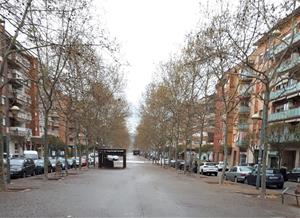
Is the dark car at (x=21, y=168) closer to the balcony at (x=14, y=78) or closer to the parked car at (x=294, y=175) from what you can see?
the balcony at (x=14, y=78)

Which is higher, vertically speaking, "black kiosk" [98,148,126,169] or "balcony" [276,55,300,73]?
"balcony" [276,55,300,73]

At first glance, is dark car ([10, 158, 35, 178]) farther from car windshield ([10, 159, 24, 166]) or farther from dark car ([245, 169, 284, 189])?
dark car ([245, 169, 284, 189])

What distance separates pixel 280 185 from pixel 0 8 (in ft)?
79.1

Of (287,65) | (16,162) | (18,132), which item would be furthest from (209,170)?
(18,132)

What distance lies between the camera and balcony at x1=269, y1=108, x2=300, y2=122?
51.9 m

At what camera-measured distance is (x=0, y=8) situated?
14.7 meters

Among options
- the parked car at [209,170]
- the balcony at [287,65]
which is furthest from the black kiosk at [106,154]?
the balcony at [287,65]

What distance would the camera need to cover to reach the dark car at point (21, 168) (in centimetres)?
3375

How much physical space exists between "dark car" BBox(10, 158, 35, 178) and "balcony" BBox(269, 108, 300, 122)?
29.0 metres

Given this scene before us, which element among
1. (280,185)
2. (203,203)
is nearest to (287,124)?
(280,185)

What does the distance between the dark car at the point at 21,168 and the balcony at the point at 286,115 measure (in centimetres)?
2902

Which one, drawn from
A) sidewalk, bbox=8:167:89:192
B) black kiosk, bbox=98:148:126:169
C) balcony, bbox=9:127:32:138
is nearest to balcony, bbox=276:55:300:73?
sidewalk, bbox=8:167:89:192

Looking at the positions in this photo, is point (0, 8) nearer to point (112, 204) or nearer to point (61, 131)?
point (112, 204)

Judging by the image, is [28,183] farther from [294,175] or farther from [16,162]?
[294,175]
